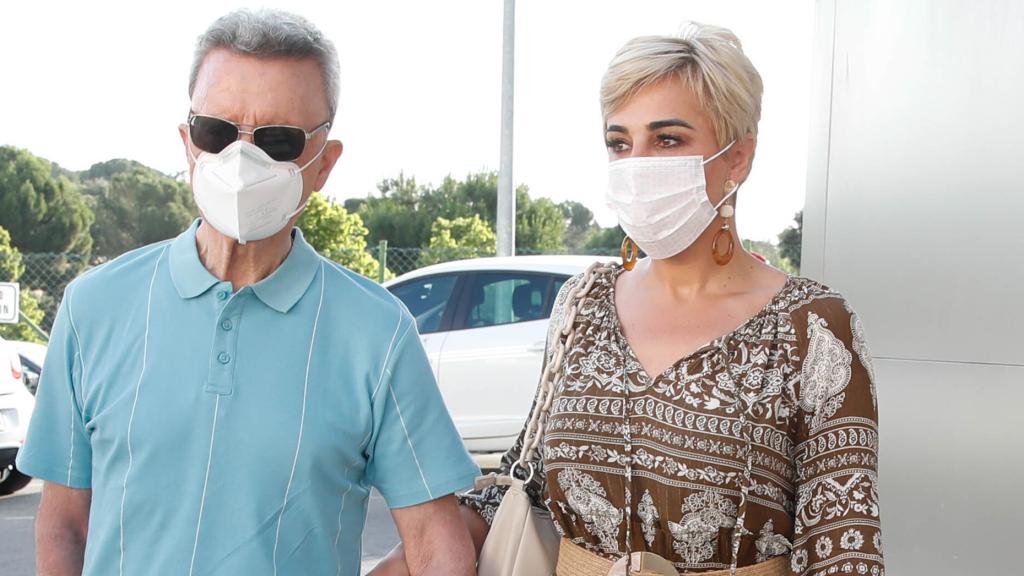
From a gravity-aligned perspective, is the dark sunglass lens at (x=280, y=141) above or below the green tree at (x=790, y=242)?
above

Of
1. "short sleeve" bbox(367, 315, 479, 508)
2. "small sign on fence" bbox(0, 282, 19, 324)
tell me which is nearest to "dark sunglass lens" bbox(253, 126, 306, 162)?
"short sleeve" bbox(367, 315, 479, 508)

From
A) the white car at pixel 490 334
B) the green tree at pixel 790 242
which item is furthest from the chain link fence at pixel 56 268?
the green tree at pixel 790 242

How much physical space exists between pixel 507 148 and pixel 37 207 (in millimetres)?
22683

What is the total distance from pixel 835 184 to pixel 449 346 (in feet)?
17.3

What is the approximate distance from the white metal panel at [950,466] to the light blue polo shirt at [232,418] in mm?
1931

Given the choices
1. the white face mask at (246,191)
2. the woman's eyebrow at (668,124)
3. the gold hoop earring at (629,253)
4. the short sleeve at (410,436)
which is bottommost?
the short sleeve at (410,436)

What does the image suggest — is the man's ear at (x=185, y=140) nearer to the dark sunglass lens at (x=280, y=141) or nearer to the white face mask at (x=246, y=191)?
the white face mask at (x=246, y=191)

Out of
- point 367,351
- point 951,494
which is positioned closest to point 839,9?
point 951,494

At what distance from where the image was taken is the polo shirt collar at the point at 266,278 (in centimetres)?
191

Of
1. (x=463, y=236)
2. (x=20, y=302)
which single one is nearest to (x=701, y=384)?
(x=20, y=302)

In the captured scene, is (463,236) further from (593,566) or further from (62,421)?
(62,421)

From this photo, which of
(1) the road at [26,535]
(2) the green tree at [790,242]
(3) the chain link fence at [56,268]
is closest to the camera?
(1) the road at [26,535]

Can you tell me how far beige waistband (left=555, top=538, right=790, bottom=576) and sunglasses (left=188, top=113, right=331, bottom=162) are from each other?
908 mm

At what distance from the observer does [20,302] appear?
1795 cm
